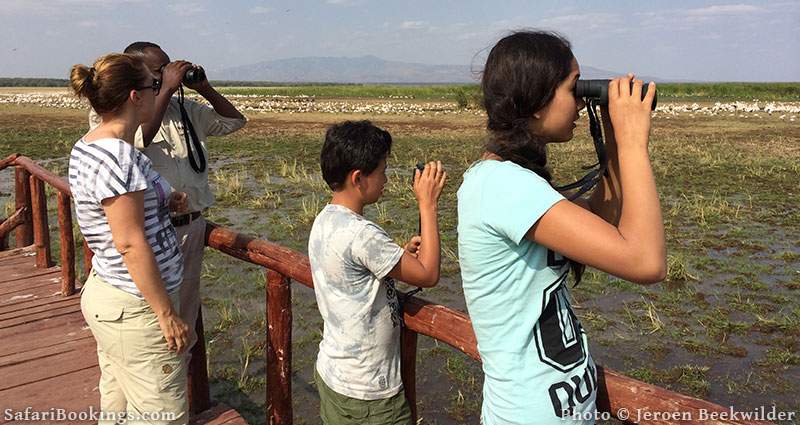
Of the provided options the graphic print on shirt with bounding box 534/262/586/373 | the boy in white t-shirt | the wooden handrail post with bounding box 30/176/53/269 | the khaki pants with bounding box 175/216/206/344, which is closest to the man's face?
the khaki pants with bounding box 175/216/206/344

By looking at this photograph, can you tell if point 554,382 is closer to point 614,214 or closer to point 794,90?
point 614,214

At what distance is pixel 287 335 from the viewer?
306 centimetres

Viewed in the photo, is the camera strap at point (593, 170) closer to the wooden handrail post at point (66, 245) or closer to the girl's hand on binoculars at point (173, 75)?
the girl's hand on binoculars at point (173, 75)

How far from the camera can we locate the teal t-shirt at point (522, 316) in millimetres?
1442

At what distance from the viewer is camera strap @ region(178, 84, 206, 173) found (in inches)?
135

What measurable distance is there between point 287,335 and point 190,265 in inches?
30.2

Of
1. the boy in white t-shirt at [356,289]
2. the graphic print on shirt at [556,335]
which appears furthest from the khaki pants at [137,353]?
the graphic print on shirt at [556,335]

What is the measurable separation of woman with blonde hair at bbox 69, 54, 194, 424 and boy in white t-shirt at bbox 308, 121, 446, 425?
66cm

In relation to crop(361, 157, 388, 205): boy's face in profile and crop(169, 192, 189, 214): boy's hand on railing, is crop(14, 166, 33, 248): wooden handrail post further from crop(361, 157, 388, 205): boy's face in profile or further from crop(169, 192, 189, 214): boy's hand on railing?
crop(361, 157, 388, 205): boy's face in profile

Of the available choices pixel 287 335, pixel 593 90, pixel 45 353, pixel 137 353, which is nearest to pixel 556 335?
pixel 593 90

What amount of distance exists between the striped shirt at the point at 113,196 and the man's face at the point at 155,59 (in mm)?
967

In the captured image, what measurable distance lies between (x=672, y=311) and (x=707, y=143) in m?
15.7

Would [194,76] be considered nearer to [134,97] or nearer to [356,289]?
[134,97]

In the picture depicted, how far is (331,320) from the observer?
2.18 meters
